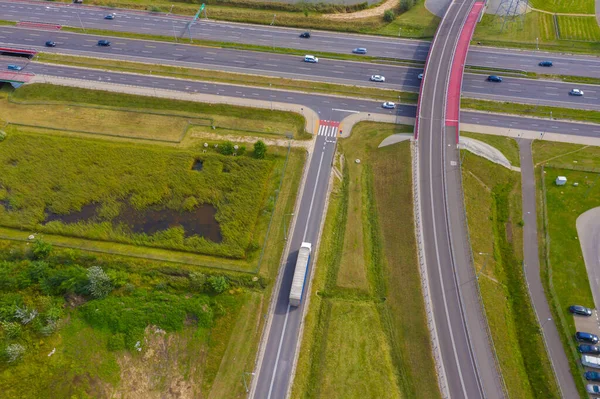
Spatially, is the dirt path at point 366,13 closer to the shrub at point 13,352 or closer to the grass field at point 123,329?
the grass field at point 123,329

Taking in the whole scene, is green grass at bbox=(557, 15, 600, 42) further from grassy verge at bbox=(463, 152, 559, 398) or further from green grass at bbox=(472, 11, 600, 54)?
grassy verge at bbox=(463, 152, 559, 398)

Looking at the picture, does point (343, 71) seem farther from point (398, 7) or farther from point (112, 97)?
point (112, 97)

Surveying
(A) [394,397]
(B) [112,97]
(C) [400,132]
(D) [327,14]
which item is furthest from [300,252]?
(D) [327,14]

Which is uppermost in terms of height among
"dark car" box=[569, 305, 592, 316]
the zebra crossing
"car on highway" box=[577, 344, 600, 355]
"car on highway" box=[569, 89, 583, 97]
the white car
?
"car on highway" box=[569, 89, 583, 97]

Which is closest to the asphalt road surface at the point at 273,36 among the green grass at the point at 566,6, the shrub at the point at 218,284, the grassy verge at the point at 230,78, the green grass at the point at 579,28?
the green grass at the point at 579,28

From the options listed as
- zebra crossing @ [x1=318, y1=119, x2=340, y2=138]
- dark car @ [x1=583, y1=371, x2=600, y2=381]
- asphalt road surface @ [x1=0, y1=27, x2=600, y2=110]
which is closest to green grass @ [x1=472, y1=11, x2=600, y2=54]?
asphalt road surface @ [x1=0, y1=27, x2=600, y2=110]

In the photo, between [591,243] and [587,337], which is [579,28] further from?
[587,337]
